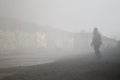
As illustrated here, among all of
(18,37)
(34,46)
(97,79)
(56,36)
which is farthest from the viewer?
(56,36)

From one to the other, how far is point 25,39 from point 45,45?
9888 millimetres

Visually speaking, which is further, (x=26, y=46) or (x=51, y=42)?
(x=51, y=42)

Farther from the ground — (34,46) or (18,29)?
(18,29)

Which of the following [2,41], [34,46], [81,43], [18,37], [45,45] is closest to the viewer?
[2,41]

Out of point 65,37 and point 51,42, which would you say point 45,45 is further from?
point 65,37

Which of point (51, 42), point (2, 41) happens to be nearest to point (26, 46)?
point (2, 41)

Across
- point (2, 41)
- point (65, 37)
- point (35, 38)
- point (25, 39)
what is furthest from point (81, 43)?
point (2, 41)

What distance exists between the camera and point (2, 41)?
39688 millimetres

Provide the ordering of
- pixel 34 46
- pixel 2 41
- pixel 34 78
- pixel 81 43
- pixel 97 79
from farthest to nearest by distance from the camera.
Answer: pixel 81 43, pixel 34 46, pixel 2 41, pixel 34 78, pixel 97 79

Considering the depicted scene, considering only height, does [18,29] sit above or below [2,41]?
Result: above

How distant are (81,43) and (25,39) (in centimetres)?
2473

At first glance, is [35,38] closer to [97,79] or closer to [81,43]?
[81,43]

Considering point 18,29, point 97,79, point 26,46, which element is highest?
point 18,29

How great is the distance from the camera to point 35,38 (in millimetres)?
50594
